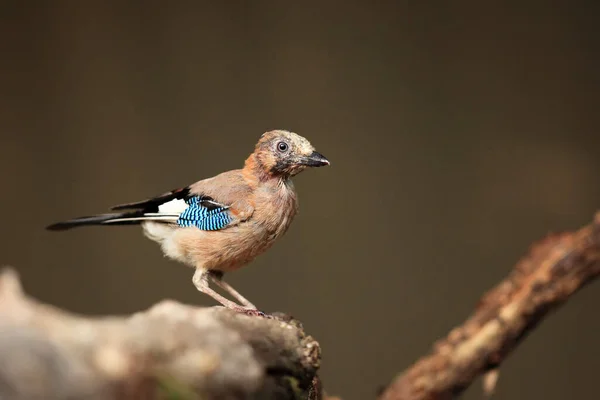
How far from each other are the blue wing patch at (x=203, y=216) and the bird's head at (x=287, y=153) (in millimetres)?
256

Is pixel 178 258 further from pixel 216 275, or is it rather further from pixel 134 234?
pixel 134 234

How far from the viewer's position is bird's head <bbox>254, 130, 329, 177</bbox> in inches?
105

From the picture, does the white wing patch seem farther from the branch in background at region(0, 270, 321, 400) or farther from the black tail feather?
the branch in background at region(0, 270, 321, 400)

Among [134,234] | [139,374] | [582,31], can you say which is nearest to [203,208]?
[139,374]

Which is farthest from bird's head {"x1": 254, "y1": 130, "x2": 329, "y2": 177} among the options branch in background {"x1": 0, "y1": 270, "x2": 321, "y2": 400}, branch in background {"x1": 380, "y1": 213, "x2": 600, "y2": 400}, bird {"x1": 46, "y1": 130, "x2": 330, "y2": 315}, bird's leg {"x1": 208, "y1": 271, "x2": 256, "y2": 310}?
branch in background {"x1": 380, "y1": 213, "x2": 600, "y2": 400}

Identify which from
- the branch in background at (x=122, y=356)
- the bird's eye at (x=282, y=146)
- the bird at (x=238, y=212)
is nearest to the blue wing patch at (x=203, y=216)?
the bird at (x=238, y=212)

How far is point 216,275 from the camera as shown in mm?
2871

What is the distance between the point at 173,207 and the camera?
9.22 ft

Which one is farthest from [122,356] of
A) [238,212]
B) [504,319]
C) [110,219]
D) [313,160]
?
[504,319]

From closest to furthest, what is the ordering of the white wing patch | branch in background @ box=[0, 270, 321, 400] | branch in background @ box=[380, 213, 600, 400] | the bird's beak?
branch in background @ box=[0, 270, 321, 400] → the bird's beak → the white wing patch → branch in background @ box=[380, 213, 600, 400]

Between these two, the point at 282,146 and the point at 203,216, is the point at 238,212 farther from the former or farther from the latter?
the point at 282,146

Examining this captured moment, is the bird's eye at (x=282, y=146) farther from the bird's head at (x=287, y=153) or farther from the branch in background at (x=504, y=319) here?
the branch in background at (x=504, y=319)

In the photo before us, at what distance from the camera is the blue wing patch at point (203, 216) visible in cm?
267

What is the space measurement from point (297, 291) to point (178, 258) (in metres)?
1.90
